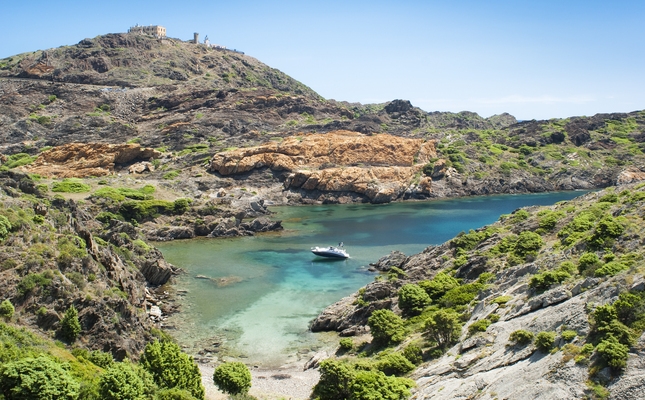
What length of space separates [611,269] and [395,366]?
1489 centimetres

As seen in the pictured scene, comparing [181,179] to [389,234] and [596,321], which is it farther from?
[596,321]

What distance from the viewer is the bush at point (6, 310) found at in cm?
3347

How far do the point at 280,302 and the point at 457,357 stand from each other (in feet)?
95.2

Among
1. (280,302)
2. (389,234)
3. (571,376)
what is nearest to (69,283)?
(280,302)

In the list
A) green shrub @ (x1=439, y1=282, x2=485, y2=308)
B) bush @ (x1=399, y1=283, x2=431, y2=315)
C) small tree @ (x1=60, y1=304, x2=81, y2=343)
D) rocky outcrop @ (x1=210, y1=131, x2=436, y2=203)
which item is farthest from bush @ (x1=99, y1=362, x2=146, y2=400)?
rocky outcrop @ (x1=210, y1=131, x2=436, y2=203)

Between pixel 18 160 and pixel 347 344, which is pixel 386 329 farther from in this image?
pixel 18 160

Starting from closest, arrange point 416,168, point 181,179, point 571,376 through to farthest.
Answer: point 571,376, point 181,179, point 416,168

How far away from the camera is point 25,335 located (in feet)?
103

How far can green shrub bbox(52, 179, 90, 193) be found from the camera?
113562mm

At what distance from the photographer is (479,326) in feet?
113

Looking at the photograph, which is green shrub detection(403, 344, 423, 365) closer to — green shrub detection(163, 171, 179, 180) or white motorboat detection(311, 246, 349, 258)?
white motorboat detection(311, 246, 349, 258)

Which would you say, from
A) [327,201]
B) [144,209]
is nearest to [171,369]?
[144,209]

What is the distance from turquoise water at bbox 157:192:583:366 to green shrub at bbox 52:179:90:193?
123 feet

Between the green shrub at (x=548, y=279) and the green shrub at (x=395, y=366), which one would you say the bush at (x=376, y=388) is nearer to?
the green shrub at (x=395, y=366)
